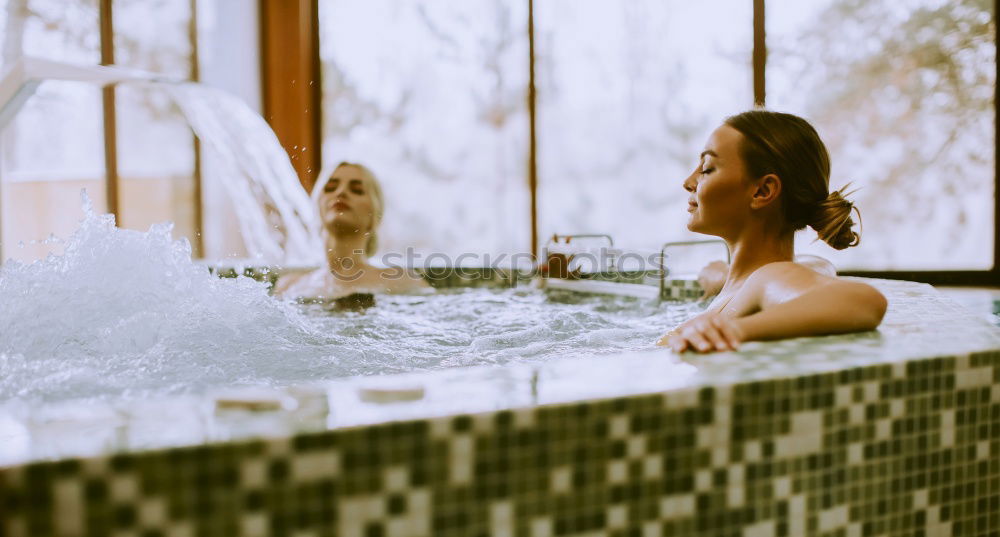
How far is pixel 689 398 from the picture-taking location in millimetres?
754

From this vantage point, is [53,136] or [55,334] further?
[53,136]

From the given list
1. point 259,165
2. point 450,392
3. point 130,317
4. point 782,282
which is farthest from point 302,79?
point 450,392

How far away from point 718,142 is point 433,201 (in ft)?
15.1

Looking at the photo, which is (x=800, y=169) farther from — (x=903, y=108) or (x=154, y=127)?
(x=154, y=127)

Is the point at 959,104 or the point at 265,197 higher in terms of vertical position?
the point at 959,104

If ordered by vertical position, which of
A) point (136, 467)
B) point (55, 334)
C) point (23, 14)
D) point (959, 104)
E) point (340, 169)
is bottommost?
point (55, 334)

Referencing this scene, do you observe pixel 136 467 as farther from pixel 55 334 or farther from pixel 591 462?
pixel 55 334

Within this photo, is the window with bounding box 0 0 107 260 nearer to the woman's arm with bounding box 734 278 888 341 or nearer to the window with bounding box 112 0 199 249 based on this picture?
the window with bounding box 112 0 199 249

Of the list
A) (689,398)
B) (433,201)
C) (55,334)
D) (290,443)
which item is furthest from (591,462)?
(433,201)

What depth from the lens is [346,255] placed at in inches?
135

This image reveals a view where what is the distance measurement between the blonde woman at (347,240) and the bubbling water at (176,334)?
729mm

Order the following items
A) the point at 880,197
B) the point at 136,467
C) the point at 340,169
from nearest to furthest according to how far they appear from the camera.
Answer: the point at 136,467
the point at 340,169
the point at 880,197

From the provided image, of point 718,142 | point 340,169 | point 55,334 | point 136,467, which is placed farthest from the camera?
point 340,169

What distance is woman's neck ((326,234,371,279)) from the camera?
3357 millimetres
